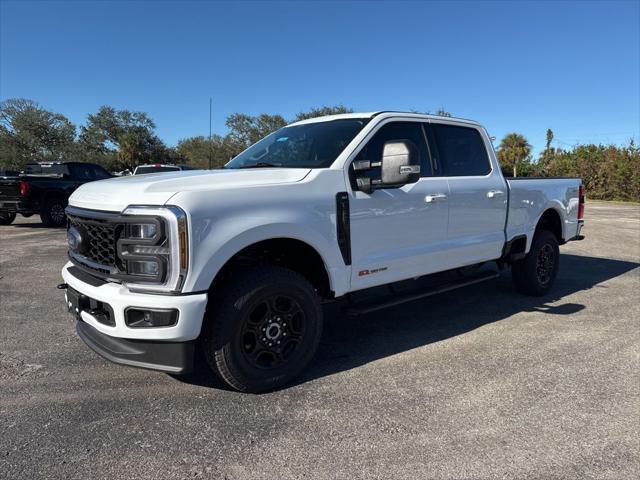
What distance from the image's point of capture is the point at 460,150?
16.2 feet

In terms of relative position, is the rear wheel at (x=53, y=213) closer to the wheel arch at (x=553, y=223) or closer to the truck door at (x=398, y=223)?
the truck door at (x=398, y=223)

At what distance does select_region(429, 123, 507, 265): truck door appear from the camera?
15.1ft

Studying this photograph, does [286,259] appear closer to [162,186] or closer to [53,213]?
[162,186]

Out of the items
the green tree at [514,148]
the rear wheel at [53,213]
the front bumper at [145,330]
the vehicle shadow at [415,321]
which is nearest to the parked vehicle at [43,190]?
the rear wheel at [53,213]

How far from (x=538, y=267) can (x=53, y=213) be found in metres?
12.3

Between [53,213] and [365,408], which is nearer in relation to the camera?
[365,408]

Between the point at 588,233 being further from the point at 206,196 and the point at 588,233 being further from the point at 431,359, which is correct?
the point at 206,196

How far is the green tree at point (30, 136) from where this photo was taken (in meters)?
40.5

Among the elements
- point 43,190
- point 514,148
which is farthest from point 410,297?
point 514,148

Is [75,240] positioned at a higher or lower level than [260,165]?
lower

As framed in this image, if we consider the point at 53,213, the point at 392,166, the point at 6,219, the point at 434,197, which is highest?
the point at 392,166

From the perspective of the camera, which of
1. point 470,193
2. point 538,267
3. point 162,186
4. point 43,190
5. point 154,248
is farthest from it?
point 43,190

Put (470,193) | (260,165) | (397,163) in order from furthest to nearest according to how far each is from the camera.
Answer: (470,193), (260,165), (397,163)

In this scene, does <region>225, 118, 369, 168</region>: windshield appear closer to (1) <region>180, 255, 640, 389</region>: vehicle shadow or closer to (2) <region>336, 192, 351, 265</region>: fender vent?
(2) <region>336, 192, 351, 265</region>: fender vent
